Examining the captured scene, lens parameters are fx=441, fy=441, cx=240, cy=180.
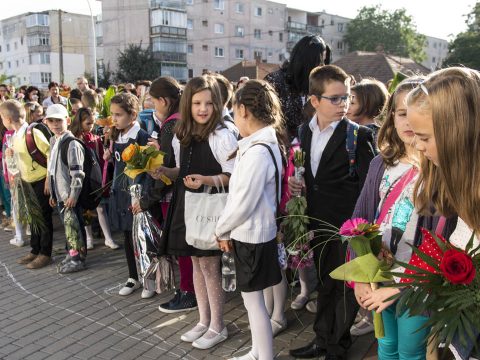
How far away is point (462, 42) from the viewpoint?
42281mm

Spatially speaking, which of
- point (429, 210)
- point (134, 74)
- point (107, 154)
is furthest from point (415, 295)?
point (134, 74)

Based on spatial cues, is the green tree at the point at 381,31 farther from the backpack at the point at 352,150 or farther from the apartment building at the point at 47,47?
the backpack at the point at 352,150

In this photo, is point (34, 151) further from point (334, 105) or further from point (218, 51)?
point (218, 51)

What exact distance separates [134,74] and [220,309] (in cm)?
4247

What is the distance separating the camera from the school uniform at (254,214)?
2.87m

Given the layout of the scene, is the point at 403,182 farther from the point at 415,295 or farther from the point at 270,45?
the point at 270,45

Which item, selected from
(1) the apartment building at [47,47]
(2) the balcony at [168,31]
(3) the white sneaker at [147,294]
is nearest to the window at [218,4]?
(2) the balcony at [168,31]

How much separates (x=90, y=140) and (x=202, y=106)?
3326 mm

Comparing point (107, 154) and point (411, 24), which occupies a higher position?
point (411, 24)

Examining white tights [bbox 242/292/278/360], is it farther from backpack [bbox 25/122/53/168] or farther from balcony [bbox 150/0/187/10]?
balcony [bbox 150/0/187/10]

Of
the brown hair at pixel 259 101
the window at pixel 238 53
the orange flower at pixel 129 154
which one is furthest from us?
the window at pixel 238 53

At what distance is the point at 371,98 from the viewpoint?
3.83 m

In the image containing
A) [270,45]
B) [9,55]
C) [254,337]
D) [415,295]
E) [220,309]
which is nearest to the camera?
[415,295]

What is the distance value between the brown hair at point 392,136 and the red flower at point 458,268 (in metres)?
0.95
